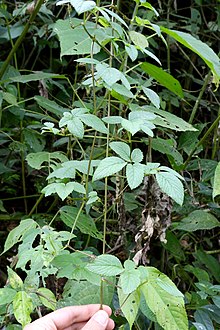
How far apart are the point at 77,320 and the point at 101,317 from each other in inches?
2.4

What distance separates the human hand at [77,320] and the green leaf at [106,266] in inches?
3.5

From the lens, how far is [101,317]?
0.82 metres

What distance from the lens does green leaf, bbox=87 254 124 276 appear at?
2.48 feet

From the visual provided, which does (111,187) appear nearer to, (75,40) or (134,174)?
(75,40)

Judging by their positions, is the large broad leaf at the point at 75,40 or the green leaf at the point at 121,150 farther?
the large broad leaf at the point at 75,40

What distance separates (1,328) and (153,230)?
365 millimetres

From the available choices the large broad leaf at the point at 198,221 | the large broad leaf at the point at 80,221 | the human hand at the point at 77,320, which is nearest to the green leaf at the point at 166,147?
the large broad leaf at the point at 198,221

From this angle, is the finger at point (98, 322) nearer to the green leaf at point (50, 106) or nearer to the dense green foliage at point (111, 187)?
the dense green foliage at point (111, 187)

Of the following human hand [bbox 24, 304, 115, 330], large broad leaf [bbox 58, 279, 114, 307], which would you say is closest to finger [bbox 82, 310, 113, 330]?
human hand [bbox 24, 304, 115, 330]

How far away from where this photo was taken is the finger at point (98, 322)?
80 cm

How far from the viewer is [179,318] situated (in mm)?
829

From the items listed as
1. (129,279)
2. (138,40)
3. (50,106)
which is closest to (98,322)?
(129,279)

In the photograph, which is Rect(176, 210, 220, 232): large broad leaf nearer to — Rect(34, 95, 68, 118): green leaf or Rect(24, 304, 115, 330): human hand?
Rect(34, 95, 68, 118): green leaf

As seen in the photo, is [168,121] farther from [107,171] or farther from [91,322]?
[91,322]
